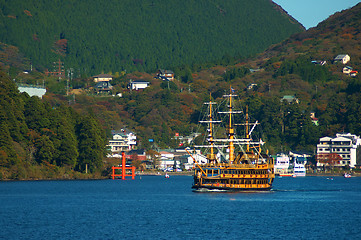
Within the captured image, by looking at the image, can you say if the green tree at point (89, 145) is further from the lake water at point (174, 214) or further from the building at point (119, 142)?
the building at point (119, 142)

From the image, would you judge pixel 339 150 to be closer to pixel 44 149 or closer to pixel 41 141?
pixel 41 141

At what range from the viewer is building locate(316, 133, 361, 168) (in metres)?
163

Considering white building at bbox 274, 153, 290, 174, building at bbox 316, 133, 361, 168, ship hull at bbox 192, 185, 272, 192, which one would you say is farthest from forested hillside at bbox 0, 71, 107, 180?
building at bbox 316, 133, 361, 168

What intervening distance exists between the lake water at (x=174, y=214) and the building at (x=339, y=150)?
6791cm

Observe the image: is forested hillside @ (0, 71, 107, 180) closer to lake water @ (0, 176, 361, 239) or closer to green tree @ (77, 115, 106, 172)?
green tree @ (77, 115, 106, 172)

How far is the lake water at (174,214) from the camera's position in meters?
53.7

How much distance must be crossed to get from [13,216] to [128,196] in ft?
90.2

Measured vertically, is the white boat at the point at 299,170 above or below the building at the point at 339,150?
below

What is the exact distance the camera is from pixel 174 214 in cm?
6656

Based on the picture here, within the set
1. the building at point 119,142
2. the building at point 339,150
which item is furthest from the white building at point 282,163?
the building at point 119,142

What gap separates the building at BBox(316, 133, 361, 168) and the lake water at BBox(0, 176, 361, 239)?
223 feet

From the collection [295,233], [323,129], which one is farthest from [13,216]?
[323,129]

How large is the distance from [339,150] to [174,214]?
106343 mm

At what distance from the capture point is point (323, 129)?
18000 cm
